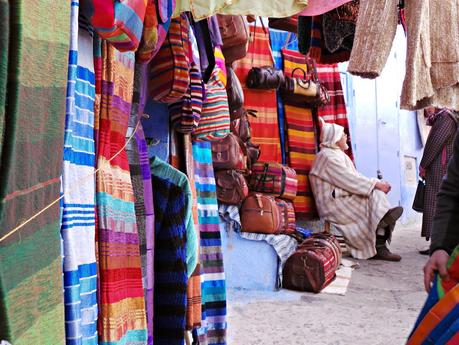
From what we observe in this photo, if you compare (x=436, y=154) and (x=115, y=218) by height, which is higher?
(x=436, y=154)

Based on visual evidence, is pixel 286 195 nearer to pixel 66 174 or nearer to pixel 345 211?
pixel 345 211

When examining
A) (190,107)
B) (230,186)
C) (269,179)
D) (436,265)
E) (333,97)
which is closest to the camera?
(436,265)

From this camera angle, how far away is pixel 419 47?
3.23 metres

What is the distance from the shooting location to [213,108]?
286cm

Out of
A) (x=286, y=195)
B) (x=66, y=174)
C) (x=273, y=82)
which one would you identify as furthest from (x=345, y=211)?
(x=66, y=174)

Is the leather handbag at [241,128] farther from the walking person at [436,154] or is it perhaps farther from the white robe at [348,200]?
the walking person at [436,154]

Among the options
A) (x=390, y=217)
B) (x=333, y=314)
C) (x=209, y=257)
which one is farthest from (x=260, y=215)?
(x=390, y=217)

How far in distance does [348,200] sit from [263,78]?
193 cm

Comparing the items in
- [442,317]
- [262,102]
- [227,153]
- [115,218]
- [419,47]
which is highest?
[262,102]

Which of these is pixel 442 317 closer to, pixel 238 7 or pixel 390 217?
pixel 238 7

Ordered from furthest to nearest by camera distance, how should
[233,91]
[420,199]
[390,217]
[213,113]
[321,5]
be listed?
1. [420,199]
2. [390,217]
3. [233,91]
4. [213,113]
5. [321,5]

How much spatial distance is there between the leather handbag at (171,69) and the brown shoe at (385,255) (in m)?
5.22

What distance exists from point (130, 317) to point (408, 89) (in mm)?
2075

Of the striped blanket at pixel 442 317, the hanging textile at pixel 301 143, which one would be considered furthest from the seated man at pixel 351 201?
the striped blanket at pixel 442 317
